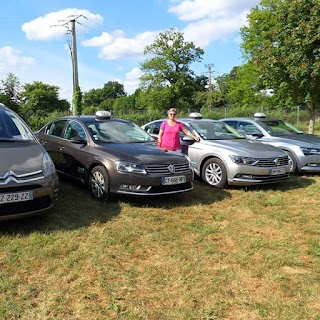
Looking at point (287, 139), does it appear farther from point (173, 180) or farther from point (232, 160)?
point (173, 180)

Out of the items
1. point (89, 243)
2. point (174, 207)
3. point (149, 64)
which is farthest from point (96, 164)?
point (149, 64)

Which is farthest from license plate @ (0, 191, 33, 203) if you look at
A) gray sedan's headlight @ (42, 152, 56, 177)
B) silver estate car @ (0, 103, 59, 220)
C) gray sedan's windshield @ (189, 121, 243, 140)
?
gray sedan's windshield @ (189, 121, 243, 140)

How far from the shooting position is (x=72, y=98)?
99.5ft

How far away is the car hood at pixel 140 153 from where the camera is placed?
6.08 meters

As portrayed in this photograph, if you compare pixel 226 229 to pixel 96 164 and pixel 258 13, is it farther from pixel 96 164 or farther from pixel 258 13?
pixel 258 13

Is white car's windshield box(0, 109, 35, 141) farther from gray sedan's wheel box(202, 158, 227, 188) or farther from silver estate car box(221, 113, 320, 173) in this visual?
silver estate car box(221, 113, 320, 173)

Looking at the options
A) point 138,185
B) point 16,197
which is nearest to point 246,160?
point 138,185

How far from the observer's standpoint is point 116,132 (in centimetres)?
725

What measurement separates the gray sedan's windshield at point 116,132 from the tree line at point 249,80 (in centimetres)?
861

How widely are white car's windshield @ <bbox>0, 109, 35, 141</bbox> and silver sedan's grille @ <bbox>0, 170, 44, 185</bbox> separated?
3.35 ft

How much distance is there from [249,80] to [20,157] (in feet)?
134

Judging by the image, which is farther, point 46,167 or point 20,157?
point 46,167

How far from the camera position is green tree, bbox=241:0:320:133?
44.2ft

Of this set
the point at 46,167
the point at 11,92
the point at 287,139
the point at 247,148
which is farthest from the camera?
the point at 11,92
